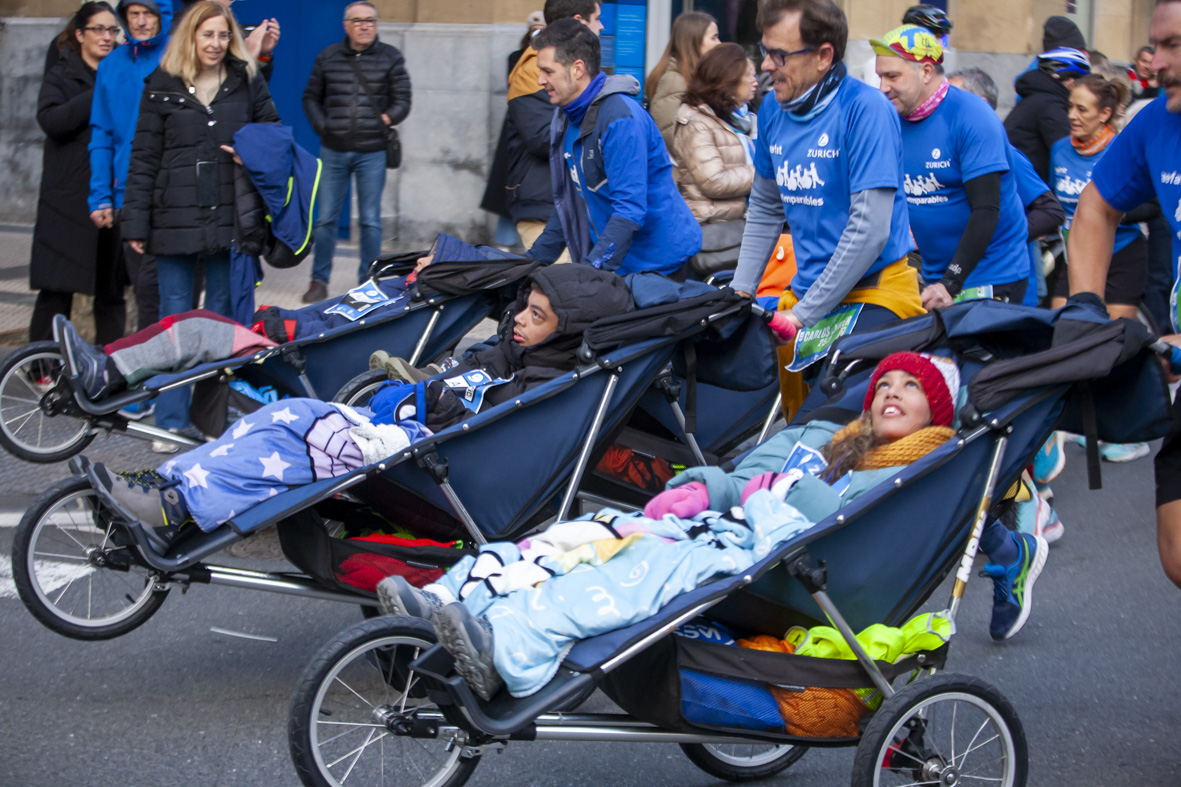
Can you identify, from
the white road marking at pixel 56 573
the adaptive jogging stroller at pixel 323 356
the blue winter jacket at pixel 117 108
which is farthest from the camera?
the blue winter jacket at pixel 117 108

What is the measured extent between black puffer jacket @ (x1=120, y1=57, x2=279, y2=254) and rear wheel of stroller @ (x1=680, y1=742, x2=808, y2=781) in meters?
3.76

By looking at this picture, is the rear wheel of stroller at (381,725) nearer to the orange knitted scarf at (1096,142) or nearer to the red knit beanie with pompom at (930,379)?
the red knit beanie with pompom at (930,379)

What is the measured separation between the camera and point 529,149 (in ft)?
24.7

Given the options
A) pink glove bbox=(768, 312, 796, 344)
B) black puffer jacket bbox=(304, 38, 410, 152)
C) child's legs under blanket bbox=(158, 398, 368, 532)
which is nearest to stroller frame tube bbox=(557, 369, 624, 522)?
pink glove bbox=(768, 312, 796, 344)

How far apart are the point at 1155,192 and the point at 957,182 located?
4.51 ft

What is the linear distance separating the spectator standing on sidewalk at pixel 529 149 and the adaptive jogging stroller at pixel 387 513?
10.2 ft

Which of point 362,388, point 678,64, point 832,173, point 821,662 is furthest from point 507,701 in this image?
point 678,64

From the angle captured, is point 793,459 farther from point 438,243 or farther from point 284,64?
point 284,64

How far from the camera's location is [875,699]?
3236 millimetres

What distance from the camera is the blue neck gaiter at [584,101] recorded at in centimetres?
537

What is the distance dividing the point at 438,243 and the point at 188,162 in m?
1.34

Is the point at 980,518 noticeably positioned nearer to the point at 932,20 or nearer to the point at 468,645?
the point at 468,645

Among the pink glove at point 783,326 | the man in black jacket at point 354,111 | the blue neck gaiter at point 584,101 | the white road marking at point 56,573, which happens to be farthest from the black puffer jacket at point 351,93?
the white road marking at point 56,573

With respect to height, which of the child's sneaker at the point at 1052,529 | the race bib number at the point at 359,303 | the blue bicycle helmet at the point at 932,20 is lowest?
the child's sneaker at the point at 1052,529
